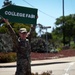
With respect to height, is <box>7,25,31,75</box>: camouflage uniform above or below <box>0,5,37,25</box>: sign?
below

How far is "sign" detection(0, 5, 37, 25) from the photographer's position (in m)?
11.0

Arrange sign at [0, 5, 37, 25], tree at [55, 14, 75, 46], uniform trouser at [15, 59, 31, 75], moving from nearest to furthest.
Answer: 1. uniform trouser at [15, 59, 31, 75]
2. sign at [0, 5, 37, 25]
3. tree at [55, 14, 75, 46]

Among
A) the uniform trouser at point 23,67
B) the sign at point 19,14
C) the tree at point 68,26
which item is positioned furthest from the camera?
the tree at point 68,26

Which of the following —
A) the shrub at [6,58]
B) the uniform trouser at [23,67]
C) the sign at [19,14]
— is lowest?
the shrub at [6,58]

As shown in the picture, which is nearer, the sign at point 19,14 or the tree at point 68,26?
the sign at point 19,14

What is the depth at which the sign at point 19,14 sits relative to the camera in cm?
1104

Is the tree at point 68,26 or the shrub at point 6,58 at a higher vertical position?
the tree at point 68,26

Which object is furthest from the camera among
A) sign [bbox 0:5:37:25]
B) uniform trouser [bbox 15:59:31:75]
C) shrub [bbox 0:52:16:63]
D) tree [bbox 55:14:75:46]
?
tree [bbox 55:14:75:46]

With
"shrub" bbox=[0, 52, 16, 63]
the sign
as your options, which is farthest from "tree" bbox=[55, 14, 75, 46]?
the sign

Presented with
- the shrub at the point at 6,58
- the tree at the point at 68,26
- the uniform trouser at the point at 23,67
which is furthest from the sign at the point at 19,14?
the tree at the point at 68,26

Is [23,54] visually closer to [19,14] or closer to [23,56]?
[23,56]

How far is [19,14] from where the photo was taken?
11.1 meters

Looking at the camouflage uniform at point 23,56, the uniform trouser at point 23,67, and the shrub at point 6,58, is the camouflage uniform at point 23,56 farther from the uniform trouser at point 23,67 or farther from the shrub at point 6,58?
the shrub at point 6,58

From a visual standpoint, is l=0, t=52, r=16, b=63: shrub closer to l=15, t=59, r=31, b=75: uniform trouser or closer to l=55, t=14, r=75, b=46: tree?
l=15, t=59, r=31, b=75: uniform trouser
